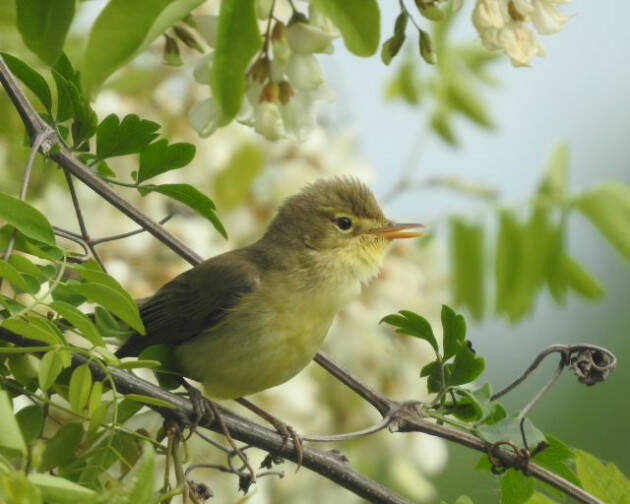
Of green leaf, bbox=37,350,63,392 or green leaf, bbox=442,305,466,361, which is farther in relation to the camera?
green leaf, bbox=442,305,466,361

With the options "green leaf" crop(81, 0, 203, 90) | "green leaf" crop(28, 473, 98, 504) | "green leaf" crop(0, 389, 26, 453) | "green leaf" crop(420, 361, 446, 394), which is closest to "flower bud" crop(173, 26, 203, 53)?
"green leaf" crop(81, 0, 203, 90)

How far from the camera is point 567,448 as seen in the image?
2146 millimetres

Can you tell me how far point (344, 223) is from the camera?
3352mm

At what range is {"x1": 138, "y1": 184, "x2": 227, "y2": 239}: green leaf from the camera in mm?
2217

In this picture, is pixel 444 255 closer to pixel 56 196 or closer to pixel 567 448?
pixel 56 196

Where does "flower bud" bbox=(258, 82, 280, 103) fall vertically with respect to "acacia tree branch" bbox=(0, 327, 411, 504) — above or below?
above

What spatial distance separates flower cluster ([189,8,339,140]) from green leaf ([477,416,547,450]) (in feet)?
2.49

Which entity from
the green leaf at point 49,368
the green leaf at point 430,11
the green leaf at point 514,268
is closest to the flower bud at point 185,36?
the green leaf at point 430,11

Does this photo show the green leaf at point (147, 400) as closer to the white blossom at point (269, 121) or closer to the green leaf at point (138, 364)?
the green leaf at point (138, 364)

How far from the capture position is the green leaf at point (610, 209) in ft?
11.6

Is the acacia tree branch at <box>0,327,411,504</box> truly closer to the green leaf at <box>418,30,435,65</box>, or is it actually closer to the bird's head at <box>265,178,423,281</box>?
the green leaf at <box>418,30,435,65</box>

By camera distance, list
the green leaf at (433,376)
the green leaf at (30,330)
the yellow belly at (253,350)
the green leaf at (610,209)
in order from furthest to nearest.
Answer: the green leaf at (610,209) → the yellow belly at (253,350) → the green leaf at (433,376) → the green leaf at (30,330)

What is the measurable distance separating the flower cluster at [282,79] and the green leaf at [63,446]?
2.23 feet

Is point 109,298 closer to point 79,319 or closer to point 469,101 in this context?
point 79,319
